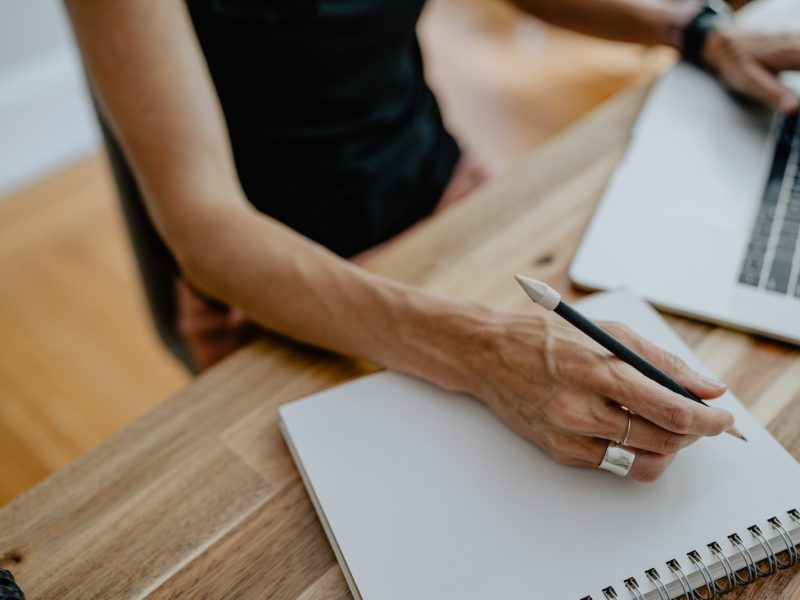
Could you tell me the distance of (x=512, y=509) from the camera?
520 mm

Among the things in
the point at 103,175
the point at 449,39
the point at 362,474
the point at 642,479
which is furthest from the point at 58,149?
the point at 642,479

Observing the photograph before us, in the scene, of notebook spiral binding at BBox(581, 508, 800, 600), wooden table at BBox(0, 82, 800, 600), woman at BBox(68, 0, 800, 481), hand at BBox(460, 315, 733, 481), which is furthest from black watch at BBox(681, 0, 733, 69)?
notebook spiral binding at BBox(581, 508, 800, 600)

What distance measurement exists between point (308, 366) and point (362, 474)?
14 centimetres

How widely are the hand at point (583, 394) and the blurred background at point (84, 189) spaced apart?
36.5 inches

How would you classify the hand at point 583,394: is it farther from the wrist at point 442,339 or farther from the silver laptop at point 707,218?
the silver laptop at point 707,218

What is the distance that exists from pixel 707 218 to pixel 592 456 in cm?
33

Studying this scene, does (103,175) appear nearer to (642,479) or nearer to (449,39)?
(449,39)

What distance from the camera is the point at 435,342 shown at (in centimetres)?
61

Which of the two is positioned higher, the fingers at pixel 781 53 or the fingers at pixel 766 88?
the fingers at pixel 781 53

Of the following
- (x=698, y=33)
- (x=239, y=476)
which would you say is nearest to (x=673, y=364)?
(x=239, y=476)

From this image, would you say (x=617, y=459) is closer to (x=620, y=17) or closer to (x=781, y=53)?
(x=781, y=53)

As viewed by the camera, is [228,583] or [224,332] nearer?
[228,583]

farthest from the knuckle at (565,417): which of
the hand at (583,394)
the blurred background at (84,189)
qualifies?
the blurred background at (84,189)

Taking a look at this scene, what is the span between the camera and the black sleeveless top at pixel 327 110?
2.65 ft
